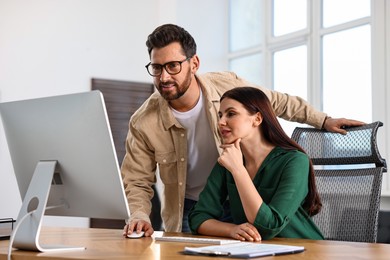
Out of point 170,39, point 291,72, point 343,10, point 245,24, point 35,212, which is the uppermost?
point 245,24

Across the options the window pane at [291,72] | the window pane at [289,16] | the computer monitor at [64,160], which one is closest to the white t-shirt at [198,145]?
the computer monitor at [64,160]

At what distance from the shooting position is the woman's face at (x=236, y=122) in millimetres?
2166

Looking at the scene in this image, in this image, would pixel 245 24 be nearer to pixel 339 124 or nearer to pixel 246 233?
pixel 339 124

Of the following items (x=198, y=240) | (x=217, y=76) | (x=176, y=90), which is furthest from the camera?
(x=217, y=76)

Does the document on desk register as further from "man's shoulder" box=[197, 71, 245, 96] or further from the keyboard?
"man's shoulder" box=[197, 71, 245, 96]

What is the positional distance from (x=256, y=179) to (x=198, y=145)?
1.64 feet

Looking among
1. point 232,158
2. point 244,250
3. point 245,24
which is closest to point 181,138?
point 232,158

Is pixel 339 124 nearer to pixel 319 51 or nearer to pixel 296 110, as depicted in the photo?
pixel 296 110

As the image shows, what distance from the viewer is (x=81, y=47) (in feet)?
19.0

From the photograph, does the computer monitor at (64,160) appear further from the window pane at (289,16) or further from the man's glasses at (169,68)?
the window pane at (289,16)

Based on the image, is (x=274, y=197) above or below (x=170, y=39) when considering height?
below

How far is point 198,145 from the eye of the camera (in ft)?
8.55

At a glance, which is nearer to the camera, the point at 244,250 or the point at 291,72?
the point at 244,250

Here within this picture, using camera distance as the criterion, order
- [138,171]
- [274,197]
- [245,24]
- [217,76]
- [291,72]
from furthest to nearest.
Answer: [245,24]
[291,72]
[217,76]
[138,171]
[274,197]
